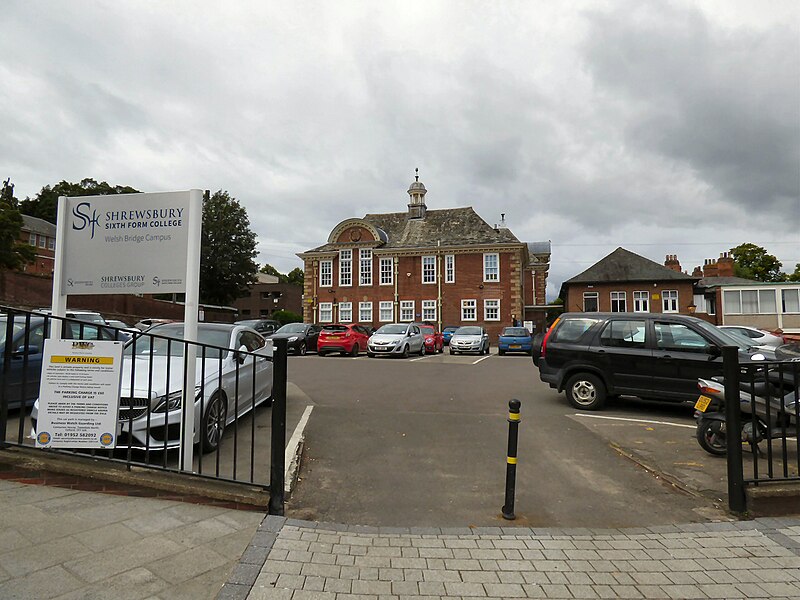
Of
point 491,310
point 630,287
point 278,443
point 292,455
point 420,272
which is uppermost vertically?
point 420,272

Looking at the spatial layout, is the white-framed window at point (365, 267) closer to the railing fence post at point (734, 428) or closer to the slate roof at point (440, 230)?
the slate roof at point (440, 230)

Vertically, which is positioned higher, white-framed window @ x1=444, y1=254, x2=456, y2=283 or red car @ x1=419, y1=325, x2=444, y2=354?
white-framed window @ x1=444, y1=254, x2=456, y2=283

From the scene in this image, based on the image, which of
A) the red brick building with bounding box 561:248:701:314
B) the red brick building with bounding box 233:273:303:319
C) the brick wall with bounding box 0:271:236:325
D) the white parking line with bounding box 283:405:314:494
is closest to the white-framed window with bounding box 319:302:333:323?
the brick wall with bounding box 0:271:236:325

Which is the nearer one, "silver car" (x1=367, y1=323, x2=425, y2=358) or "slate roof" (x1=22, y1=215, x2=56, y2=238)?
"silver car" (x1=367, y1=323, x2=425, y2=358)

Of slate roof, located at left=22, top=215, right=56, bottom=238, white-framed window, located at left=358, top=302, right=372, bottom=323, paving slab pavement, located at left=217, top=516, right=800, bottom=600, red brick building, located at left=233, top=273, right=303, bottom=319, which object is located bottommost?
paving slab pavement, located at left=217, top=516, right=800, bottom=600

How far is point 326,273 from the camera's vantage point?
45.0 m

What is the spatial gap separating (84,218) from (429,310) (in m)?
37.4

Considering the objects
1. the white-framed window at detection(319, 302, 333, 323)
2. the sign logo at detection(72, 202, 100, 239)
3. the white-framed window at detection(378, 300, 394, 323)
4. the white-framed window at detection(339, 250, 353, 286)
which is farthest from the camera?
the white-framed window at detection(319, 302, 333, 323)

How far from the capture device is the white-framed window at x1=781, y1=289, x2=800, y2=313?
124ft

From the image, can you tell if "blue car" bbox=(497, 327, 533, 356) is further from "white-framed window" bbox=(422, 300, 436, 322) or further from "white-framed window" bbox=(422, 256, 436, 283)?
"white-framed window" bbox=(422, 256, 436, 283)

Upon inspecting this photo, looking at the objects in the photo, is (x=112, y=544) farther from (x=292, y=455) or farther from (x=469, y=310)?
(x=469, y=310)

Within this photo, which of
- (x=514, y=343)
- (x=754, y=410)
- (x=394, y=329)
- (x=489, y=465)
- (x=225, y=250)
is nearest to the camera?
(x=754, y=410)

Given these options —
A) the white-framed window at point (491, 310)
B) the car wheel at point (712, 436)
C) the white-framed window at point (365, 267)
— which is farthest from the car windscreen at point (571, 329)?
the white-framed window at point (365, 267)

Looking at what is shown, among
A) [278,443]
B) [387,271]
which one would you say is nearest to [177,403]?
[278,443]
